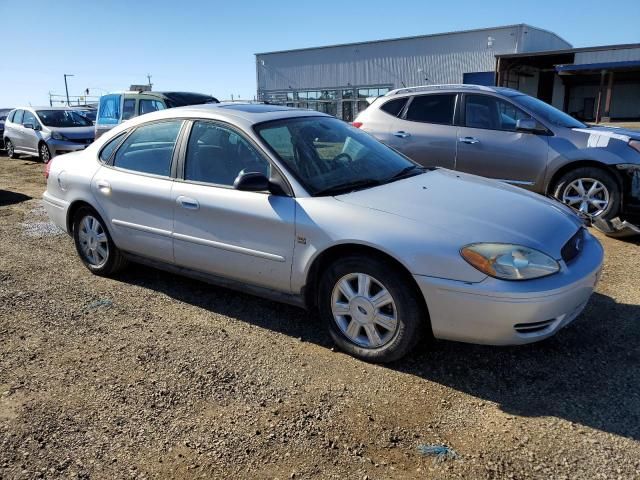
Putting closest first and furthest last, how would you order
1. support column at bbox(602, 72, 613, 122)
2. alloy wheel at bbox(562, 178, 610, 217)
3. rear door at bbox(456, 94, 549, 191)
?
alloy wheel at bbox(562, 178, 610, 217) → rear door at bbox(456, 94, 549, 191) → support column at bbox(602, 72, 613, 122)

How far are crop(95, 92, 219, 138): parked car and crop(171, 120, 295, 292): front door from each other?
25.1 ft

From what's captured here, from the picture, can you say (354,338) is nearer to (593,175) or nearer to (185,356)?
(185,356)

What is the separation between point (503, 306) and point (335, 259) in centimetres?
106

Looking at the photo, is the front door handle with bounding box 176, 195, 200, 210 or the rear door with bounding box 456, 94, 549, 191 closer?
the front door handle with bounding box 176, 195, 200, 210

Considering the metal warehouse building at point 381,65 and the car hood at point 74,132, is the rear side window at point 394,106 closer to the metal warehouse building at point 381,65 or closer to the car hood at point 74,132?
the car hood at point 74,132

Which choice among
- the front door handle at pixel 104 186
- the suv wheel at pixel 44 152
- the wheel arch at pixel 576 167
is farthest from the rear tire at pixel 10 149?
the wheel arch at pixel 576 167

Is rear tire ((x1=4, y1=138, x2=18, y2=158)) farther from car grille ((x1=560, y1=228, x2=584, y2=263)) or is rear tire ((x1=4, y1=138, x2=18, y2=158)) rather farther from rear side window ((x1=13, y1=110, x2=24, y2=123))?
car grille ((x1=560, y1=228, x2=584, y2=263))

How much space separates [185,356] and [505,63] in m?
33.8

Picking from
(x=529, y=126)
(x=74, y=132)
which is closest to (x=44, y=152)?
(x=74, y=132)

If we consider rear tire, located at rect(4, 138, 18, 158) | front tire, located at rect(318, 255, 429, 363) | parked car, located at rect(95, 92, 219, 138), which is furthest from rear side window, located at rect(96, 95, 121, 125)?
front tire, located at rect(318, 255, 429, 363)

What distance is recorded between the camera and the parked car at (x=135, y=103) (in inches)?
451

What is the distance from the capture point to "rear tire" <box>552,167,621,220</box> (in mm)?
6043

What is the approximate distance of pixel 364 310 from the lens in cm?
331

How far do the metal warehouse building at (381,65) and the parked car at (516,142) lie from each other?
29.4 m
